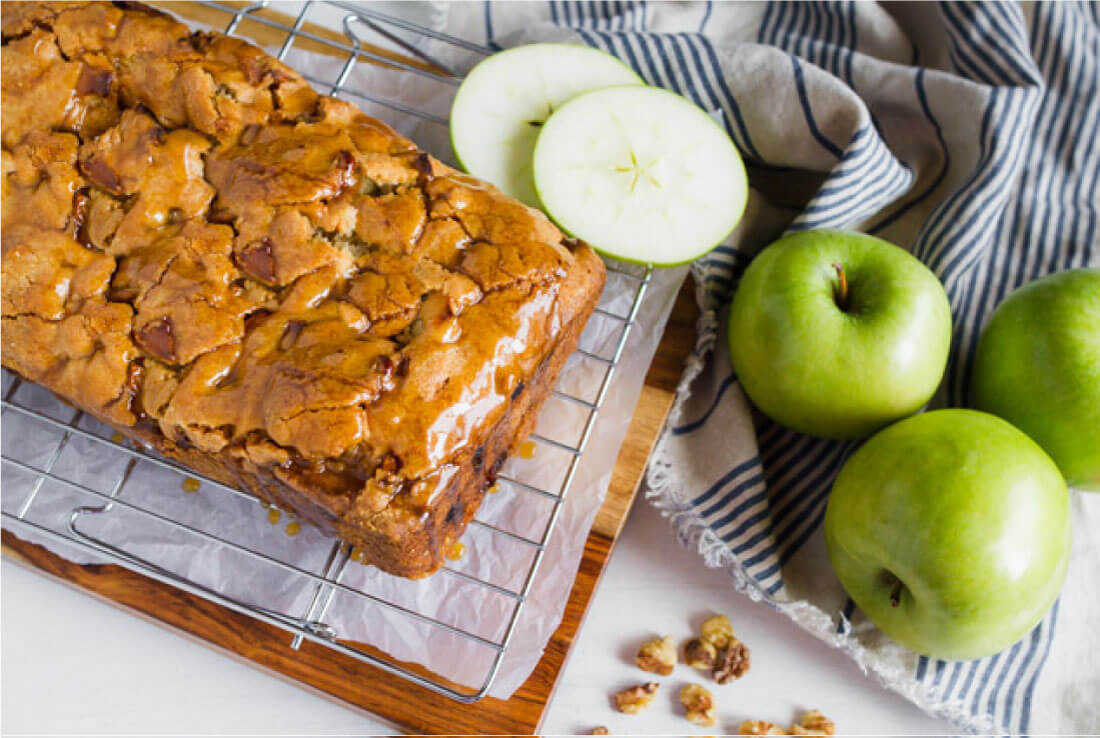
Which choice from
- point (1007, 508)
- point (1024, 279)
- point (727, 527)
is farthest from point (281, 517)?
point (1024, 279)

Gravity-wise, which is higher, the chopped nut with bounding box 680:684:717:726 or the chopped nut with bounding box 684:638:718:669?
the chopped nut with bounding box 684:638:718:669

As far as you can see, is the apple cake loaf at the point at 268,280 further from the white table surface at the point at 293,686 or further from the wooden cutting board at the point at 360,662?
the white table surface at the point at 293,686

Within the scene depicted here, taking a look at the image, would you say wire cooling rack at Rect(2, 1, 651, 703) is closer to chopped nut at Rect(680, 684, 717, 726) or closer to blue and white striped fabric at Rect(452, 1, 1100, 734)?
blue and white striped fabric at Rect(452, 1, 1100, 734)

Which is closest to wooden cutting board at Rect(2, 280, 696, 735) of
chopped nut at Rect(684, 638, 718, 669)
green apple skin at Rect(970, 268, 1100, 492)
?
chopped nut at Rect(684, 638, 718, 669)

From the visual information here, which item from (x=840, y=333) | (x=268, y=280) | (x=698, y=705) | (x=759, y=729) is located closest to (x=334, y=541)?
(x=268, y=280)

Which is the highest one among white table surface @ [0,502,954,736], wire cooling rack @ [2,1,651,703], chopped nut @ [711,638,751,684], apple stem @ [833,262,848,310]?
apple stem @ [833,262,848,310]

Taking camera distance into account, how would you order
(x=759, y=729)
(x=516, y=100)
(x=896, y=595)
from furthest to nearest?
(x=516, y=100) → (x=759, y=729) → (x=896, y=595)

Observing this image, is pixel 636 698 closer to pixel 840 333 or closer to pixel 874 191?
pixel 840 333
